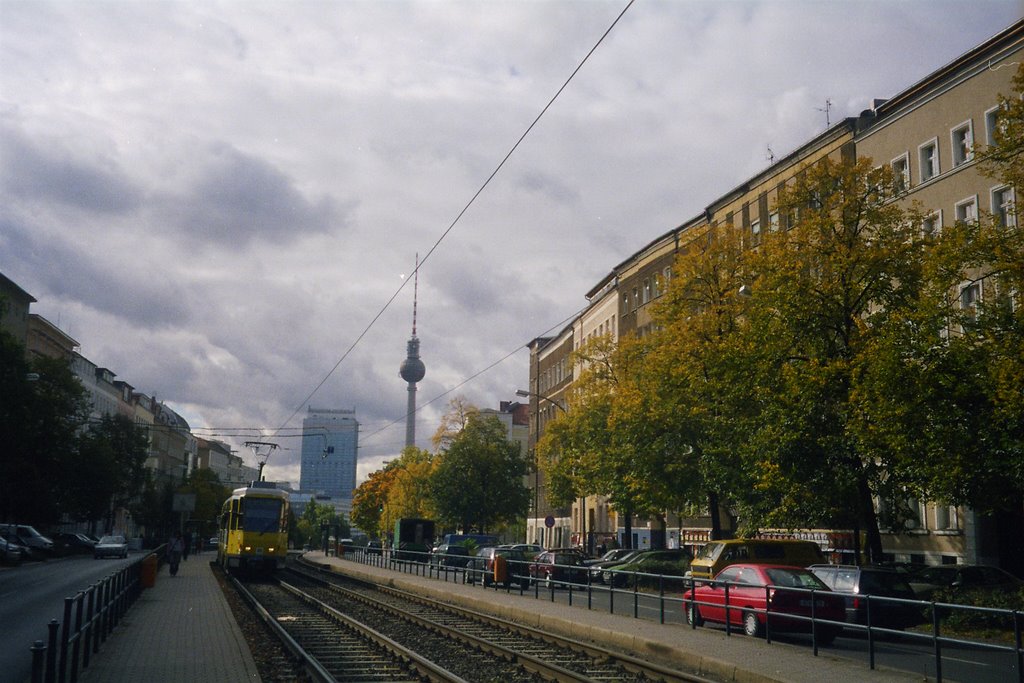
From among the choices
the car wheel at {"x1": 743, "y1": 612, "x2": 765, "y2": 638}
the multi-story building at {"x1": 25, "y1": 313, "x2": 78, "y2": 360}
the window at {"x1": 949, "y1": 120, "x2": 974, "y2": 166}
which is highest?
the multi-story building at {"x1": 25, "y1": 313, "x2": 78, "y2": 360}

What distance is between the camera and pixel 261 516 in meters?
43.6

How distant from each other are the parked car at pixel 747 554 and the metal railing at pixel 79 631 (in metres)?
13.8

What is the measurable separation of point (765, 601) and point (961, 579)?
10.6m

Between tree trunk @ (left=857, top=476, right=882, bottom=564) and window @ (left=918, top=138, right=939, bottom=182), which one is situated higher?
window @ (left=918, top=138, right=939, bottom=182)

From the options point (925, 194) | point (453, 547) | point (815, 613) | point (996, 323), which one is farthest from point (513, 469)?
point (815, 613)

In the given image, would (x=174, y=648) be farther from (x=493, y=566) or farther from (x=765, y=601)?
(x=493, y=566)

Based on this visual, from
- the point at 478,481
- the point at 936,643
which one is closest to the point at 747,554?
the point at 936,643

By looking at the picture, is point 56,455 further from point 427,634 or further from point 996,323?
point 996,323

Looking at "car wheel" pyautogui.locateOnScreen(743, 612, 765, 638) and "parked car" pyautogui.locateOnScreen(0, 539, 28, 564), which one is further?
"parked car" pyautogui.locateOnScreen(0, 539, 28, 564)

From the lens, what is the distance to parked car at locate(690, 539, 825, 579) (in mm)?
27281

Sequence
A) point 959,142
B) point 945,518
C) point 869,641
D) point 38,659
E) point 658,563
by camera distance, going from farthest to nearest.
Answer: point 658,563, point 959,142, point 945,518, point 869,641, point 38,659

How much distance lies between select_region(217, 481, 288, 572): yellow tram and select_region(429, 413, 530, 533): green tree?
26014mm

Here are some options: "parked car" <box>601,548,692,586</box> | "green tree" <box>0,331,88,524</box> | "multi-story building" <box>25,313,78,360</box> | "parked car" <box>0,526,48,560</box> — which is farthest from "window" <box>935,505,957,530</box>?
"multi-story building" <box>25,313,78,360</box>

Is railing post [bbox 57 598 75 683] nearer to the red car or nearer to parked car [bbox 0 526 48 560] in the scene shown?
the red car
